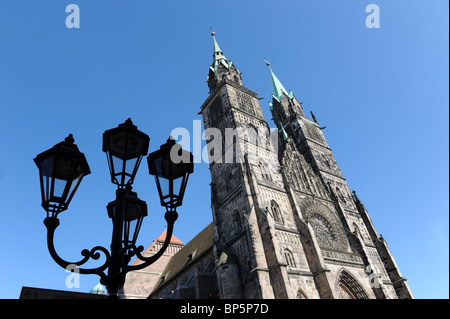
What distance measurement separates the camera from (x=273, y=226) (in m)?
19.0

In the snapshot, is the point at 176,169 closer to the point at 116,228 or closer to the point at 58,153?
the point at 116,228

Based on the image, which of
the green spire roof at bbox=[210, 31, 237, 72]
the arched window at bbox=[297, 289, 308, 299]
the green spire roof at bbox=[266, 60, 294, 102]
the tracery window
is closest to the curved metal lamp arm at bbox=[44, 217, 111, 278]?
the arched window at bbox=[297, 289, 308, 299]

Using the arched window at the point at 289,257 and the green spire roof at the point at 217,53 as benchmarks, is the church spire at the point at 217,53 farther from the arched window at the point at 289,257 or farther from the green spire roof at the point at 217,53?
the arched window at the point at 289,257

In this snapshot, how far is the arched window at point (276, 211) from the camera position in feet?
69.0

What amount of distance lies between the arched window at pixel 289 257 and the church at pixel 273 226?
8 centimetres

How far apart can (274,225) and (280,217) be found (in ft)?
6.21

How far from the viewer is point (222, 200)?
2397 centimetres

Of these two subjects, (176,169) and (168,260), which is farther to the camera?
(168,260)

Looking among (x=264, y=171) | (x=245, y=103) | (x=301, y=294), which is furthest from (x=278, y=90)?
(x=301, y=294)

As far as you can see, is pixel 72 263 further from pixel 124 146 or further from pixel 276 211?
pixel 276 211

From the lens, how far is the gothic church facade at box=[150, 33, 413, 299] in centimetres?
1844

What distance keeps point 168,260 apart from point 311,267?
84.1 feet
